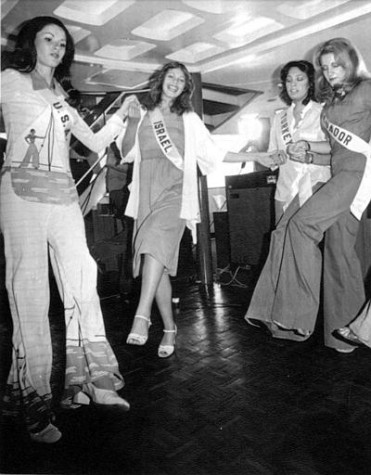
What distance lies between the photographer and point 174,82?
5.72 feet

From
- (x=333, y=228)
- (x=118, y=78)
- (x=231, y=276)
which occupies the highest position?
(x=118, y=78)

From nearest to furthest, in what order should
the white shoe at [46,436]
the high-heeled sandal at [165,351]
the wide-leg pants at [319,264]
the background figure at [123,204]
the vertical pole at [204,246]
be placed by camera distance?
the white shoe at [46,436] → the wide-leg pants at [319,264] → the high-heeled sandal at [165,351] → the background figure at [123,204] → the vertical pole at [204,246]

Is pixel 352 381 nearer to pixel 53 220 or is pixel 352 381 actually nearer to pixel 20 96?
pixel 53 220

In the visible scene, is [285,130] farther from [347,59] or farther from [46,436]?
[46,436]

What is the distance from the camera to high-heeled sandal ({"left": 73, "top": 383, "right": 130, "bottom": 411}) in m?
1.23

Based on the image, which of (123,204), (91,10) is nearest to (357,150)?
(91,10)

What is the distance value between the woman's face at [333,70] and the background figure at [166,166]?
0.50 meters

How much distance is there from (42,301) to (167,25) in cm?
174

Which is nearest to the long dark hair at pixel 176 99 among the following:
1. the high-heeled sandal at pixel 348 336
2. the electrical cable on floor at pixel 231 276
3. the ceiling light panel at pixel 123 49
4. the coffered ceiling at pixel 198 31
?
the coffered ceiling at pixel 198 31

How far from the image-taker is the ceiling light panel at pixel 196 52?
2.51 metres

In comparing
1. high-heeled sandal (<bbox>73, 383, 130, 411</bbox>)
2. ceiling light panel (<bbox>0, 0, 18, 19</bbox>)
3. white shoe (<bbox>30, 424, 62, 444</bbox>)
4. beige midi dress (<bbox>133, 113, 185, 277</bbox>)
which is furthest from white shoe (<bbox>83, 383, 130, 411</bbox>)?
ceiling light panel (<bbox>0, 0, 18, 19</bbox>)

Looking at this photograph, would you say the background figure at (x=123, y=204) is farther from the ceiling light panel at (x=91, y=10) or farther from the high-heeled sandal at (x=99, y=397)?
the high-heeled sandal at (x=99, y=397)

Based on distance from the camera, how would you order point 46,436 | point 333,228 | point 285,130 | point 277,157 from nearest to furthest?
1. point 46,436
2. point 333,228
3. point 277,157
4. point 285,130

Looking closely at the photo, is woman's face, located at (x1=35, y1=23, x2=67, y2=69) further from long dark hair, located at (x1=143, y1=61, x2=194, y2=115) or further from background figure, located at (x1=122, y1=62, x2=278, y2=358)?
long dark hair, located at (x1=143, y1=61, x2=194, y2=115)
